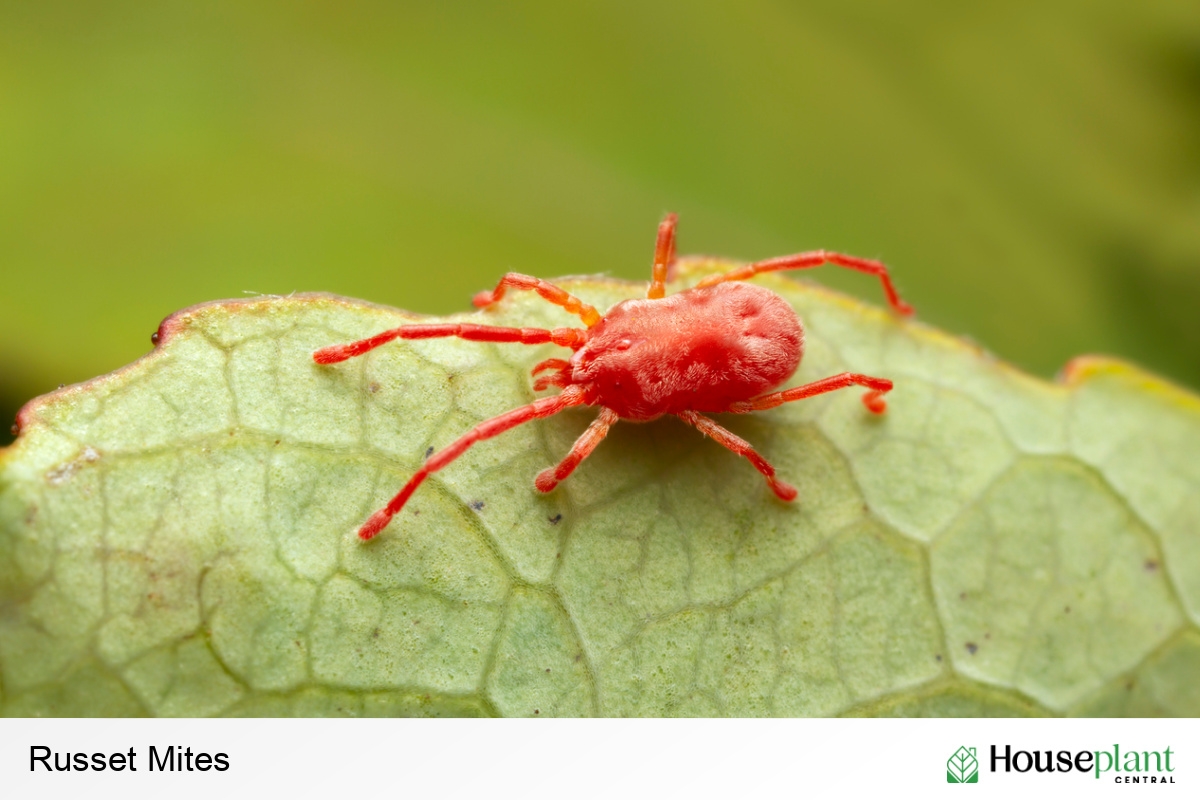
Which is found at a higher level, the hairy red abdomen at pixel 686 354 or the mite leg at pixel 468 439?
the hairy red abdomen at pixel 686 354

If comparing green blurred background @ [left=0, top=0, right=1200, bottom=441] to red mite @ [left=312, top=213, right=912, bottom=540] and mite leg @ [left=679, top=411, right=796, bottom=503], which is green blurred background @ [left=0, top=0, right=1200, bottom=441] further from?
mite leg @ [left=679, top=411, right=796, bottom=503]

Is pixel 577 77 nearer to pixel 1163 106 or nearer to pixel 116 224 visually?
pixel 116 224

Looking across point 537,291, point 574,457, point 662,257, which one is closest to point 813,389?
point 662,257

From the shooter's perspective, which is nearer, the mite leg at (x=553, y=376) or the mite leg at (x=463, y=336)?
the mite leg at (x=463, y=336)

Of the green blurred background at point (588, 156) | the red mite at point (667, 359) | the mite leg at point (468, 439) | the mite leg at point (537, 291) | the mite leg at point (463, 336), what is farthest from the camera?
the green blurred background at point (588, 156)

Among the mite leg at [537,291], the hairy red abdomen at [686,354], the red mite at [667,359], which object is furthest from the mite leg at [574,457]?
the mite leg at [537,291]

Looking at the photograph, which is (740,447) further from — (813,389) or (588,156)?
(588,156)

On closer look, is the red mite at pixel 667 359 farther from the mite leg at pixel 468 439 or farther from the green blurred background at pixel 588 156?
the green blurred background at pixel 588 156
